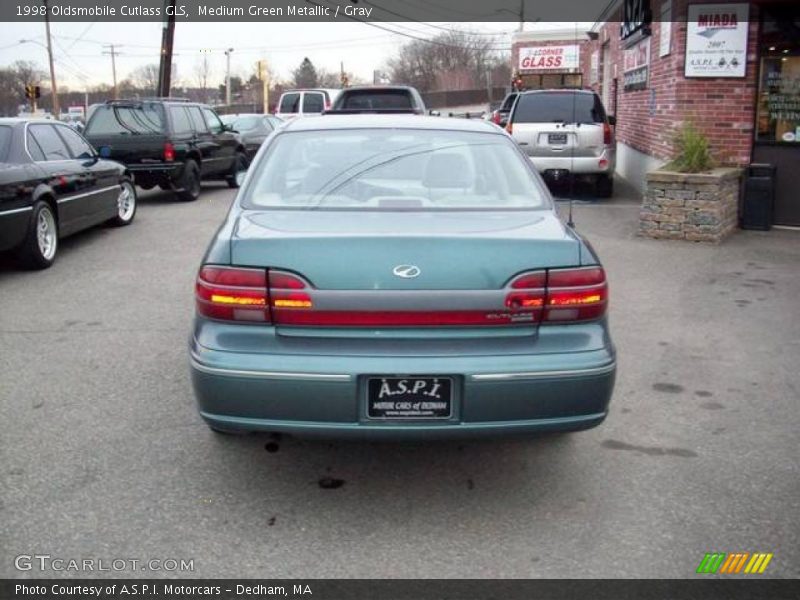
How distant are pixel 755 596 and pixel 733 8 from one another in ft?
30.0

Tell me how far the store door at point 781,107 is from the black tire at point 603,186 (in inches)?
141

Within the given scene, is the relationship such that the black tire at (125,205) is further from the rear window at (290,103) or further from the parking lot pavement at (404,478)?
the rear window at (290,103)

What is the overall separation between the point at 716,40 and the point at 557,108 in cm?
359

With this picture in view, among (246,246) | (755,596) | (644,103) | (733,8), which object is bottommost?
(755,596)

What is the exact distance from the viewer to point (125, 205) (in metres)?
11.5

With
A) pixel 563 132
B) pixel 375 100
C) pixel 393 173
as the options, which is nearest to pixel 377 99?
pixel 375 100

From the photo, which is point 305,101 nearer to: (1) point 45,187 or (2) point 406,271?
(1) point 45,187

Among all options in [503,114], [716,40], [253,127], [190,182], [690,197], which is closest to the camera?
[690,197]

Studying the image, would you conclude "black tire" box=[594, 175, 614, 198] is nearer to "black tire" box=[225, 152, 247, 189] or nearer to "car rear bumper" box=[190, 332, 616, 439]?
"black tire" box=[225, 152, 247, 189]

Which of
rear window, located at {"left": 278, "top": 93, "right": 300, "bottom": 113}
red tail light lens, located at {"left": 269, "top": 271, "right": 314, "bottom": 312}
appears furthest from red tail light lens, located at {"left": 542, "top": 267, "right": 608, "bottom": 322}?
rear window, located at {"left": 278, "top": 93, "right": 300, "bottom": 113}

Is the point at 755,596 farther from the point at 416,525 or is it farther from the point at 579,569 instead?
the point at 416,525

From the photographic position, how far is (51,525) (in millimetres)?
3348

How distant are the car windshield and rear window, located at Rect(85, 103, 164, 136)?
32.9 ft

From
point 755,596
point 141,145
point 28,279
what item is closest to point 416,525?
point 755,596
